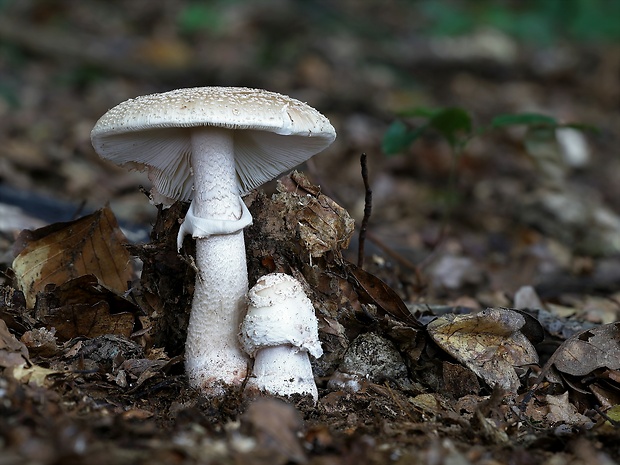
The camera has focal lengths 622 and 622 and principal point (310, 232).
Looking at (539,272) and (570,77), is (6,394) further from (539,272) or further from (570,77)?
(570,77)

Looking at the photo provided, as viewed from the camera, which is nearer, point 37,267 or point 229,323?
point 229,323

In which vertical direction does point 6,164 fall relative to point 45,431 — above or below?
below

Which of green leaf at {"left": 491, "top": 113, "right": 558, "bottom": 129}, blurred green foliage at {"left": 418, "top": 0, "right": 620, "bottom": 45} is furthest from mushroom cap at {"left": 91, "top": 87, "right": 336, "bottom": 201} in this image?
blurred green foliage at {"left": 418, "top": 0, "right": 620, "bottom": 45}

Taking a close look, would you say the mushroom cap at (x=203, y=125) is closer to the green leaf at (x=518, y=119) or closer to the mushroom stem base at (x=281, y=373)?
the mushroom stem base at (x=281, y=373)

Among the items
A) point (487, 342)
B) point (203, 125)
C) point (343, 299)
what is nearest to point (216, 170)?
point (203, 125)

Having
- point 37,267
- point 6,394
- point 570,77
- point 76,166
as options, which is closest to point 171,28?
point 76,166

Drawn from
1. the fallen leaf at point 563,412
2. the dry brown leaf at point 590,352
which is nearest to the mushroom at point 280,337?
the fallen leaf at point 563,412
